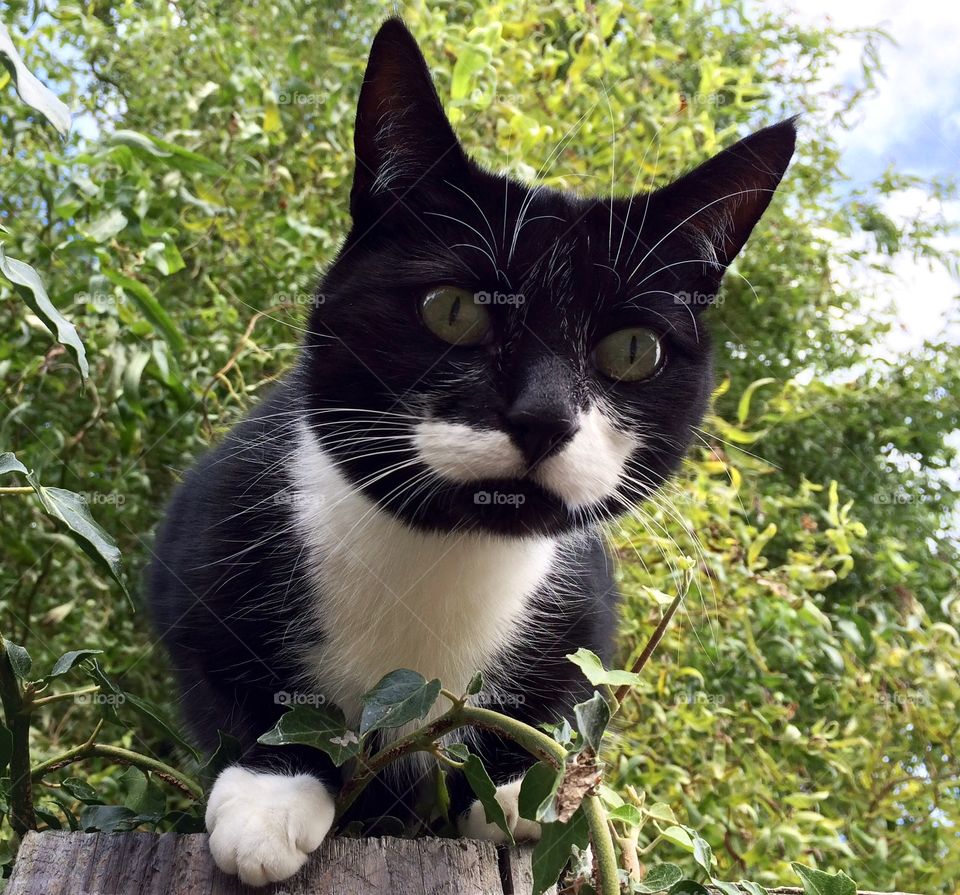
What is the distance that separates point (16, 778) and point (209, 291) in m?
1.26

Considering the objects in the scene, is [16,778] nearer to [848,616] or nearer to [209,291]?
[209,291]

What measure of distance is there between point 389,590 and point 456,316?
322 millimetres

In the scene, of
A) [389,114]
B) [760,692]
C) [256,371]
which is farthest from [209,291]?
[760,692]

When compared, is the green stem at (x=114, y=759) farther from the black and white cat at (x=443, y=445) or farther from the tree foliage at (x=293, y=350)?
the tree foliage at (x=293, y=350)

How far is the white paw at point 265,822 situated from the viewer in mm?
757

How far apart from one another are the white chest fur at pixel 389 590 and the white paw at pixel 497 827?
130 millimetres

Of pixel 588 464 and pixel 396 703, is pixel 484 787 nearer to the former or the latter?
pixel 396 703

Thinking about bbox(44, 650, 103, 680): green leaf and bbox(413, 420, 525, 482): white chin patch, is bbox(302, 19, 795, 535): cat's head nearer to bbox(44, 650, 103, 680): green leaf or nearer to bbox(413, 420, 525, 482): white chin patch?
bbox(413, 420, 525, 482): white chin patch

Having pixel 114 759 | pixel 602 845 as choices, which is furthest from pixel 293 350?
pixel 602 845

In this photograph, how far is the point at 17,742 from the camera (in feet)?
2.90

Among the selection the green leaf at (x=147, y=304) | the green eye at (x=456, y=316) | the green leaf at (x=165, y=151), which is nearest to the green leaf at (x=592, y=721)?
the green eye at (x=456, y=316)

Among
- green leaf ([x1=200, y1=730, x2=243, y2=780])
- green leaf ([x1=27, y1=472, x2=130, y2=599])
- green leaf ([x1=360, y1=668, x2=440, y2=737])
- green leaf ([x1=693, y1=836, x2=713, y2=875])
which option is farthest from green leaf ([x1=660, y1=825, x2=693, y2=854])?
green leaf ([x1=27, y1=472, x2=130, y2=599])

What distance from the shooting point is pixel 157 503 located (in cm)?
186

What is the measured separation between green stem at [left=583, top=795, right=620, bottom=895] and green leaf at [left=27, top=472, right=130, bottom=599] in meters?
0.47
